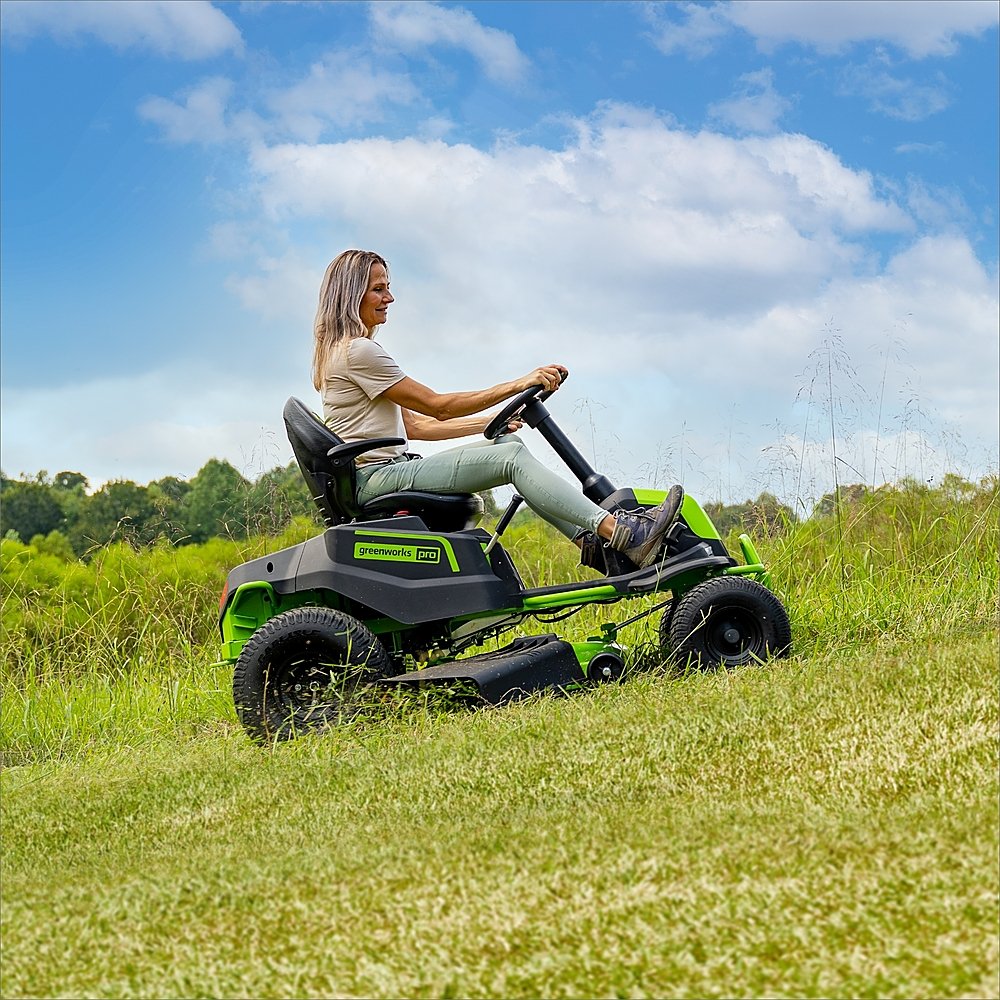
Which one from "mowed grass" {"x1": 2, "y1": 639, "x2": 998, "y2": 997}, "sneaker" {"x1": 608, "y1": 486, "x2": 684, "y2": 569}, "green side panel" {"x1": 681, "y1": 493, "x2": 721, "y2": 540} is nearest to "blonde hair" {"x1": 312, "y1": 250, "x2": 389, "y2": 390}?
"sneaker" {"x1": 608, "y1": 486, "x2": 684, "y2": 569}

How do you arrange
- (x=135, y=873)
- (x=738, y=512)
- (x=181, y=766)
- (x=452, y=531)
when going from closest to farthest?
(x=135, y=873), (x=181, y=766), (x=452, y=531), (x=738, y=512)

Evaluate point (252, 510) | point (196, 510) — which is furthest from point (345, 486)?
point (196, 510)

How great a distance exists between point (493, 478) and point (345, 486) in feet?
1.86

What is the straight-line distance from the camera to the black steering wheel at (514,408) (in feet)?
14.8

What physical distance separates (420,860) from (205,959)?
465 millimetres

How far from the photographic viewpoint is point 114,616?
704cm

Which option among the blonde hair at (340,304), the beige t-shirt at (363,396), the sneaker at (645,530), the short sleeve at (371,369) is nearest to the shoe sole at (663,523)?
the sneaker at (645,530)

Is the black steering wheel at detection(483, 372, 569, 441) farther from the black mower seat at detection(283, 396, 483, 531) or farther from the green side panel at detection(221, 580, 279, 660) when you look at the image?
the green side panel at detection(221, 580, 279, 660)

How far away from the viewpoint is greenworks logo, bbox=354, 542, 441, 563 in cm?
434

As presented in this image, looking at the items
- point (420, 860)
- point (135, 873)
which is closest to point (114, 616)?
point (135, 873)

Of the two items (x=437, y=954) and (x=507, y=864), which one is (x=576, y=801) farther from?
(x=437, y=954)

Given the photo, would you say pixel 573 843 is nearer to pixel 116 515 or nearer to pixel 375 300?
pixel 375 300

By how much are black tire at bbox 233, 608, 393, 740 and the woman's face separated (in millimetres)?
1250

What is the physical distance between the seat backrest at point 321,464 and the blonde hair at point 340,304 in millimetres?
293
